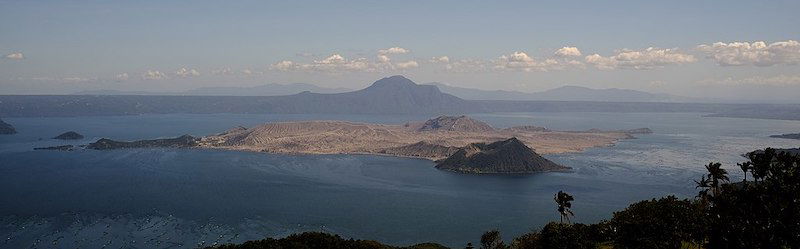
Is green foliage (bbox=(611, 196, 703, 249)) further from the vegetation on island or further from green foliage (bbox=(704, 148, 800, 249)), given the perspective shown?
green foliage (bbox=(704, 148, 800, 249))

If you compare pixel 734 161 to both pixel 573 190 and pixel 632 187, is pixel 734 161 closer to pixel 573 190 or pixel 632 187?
pixel 632 187

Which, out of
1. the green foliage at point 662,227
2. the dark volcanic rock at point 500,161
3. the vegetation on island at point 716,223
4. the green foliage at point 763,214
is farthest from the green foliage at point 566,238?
the dark volcanic rock at point 500,161

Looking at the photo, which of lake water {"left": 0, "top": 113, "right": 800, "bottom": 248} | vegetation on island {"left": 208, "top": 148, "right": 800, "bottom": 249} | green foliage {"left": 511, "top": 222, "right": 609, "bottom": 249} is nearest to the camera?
vegetation on island {"left": 208, "top": 148, "right": 800, "bottom": 249}

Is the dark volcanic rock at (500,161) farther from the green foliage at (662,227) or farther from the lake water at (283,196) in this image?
the green foliage at (662,227)

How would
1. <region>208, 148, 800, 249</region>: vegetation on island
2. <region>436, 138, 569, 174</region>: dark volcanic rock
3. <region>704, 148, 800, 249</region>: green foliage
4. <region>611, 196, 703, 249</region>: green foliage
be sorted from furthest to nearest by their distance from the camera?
<region>436, 138, 569, 174</region>: dark volcanic rock < <region>611, 196, 703, 249</region>: green foliage < <region>208, 148, 800, 249</region>: vegetation on island < <region>704, 148, 800, 249</region>: green foliage

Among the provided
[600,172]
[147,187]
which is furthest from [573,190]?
[147,187]

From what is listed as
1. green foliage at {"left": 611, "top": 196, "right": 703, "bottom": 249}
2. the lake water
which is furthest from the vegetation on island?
the lake water
